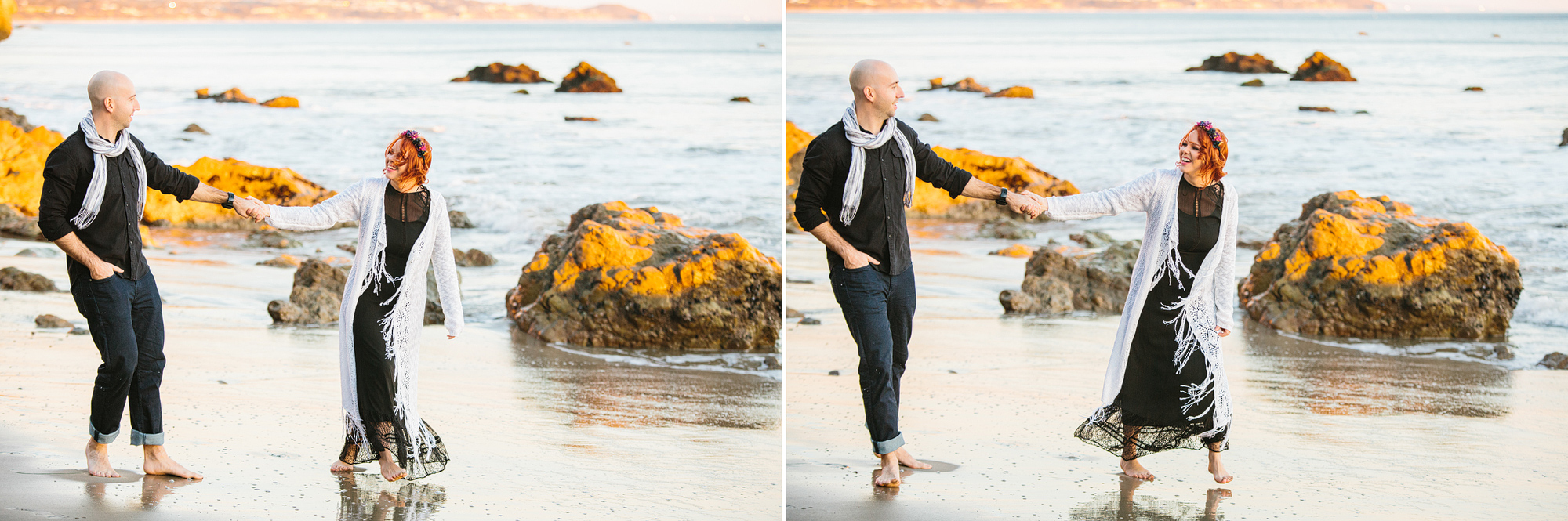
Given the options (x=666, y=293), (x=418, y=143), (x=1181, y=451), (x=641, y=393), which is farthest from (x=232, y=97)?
(x=1181, y=451)

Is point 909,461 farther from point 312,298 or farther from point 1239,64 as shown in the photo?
point 1239,64

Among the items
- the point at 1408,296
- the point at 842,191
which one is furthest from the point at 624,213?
the point at 1408,296

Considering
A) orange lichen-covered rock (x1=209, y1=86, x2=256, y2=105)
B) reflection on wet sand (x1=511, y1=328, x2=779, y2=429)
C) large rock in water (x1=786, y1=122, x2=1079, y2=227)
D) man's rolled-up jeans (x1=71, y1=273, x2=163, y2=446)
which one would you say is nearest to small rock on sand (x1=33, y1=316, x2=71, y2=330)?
reflection on wet sand (x1=511, y1=328, x2=779, y2=429)

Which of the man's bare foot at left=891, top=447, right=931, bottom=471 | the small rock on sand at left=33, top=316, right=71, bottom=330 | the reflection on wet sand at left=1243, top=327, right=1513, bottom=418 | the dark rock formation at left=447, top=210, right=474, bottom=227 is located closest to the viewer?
the man's bare foot at left=891, top=447, right=931, bottom=471

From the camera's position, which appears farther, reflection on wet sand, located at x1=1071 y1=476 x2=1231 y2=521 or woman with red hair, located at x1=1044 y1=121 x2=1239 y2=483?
woman with red hair, located at x1=1044 y1=121 x2=1239 y2=483

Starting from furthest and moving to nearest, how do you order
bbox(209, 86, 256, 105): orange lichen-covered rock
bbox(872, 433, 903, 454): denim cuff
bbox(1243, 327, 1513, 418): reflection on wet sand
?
1. bbox(209, 86, 256, 105): orange lichen-covered rock
2. bbox(1243, 327, 1513, 418): reflection on wet sand
3. bbox(872, 433, 903, 454): denim cuff

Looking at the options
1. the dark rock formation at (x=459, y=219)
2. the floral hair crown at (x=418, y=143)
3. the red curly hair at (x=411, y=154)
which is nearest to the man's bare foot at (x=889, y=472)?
the floral hair crown at (x=418, y=143)

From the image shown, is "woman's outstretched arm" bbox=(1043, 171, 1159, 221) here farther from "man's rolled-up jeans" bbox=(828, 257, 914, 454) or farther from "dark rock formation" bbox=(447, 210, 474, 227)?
"dark rock formation" bbox=(447, 210, 474, 227)

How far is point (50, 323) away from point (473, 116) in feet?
89.4

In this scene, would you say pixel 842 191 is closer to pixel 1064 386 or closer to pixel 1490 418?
pixel 1064 386

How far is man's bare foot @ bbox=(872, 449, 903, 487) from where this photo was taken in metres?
4.23

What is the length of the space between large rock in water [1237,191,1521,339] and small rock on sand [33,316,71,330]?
659 cm

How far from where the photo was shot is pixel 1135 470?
4.33m

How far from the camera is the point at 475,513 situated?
392 centimetres
